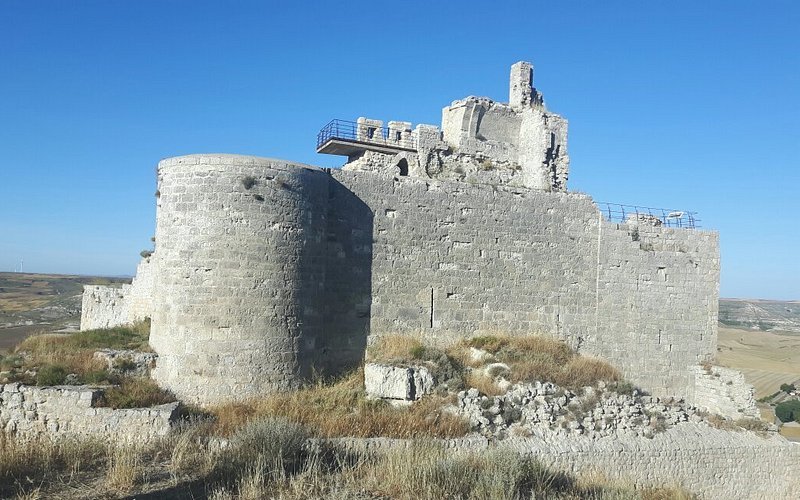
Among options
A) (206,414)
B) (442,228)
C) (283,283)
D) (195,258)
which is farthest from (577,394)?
(195,258)

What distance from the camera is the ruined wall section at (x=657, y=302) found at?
1453 centimetres

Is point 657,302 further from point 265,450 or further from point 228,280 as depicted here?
point 265,450

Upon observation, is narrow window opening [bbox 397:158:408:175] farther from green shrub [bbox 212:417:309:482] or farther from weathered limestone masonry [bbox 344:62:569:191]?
green shrub [bbox 212:417:309:482]

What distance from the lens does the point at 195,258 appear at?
33.9 ft

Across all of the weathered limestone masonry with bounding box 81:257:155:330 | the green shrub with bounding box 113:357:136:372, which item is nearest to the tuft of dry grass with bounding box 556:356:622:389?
the green shrub with bounding box 113:357:136:372

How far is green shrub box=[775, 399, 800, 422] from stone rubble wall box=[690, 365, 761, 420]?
39.6 metres

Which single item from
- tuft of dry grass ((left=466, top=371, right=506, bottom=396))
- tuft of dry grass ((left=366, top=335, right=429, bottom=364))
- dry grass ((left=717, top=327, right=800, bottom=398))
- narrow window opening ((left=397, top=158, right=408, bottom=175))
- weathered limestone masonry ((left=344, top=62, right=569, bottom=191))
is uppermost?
weathered limestone masonry ((left=344, top=62, right=569, bottom=191))

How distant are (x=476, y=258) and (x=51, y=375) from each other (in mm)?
8501

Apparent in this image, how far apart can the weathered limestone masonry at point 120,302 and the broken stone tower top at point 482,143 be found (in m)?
6.01

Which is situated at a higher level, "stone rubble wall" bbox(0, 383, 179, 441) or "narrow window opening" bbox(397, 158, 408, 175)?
"narrow window opening" bbox(397, 158, 408, 175)

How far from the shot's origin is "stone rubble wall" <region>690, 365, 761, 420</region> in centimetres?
1390

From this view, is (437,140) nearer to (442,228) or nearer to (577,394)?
(442,228)

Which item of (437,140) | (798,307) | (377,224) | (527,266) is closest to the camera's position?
(377,224)

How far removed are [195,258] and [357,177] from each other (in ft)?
12.3
